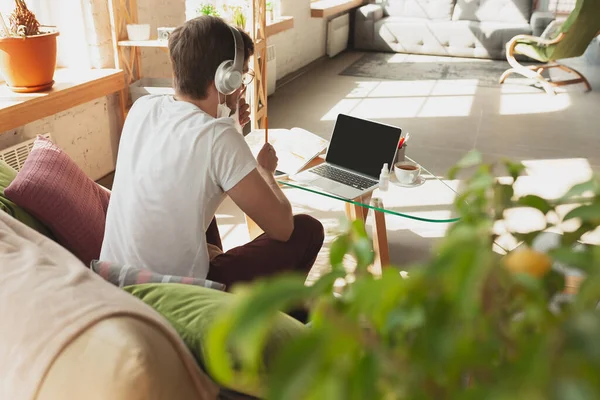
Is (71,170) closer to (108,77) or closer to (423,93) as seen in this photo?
(108,77)

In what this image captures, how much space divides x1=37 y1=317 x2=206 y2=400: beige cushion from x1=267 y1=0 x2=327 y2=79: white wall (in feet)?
17.8

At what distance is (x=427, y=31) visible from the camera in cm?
805

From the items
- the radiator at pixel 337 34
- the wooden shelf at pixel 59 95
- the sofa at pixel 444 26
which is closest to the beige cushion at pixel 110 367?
the wooden shelf at pixel 59 95

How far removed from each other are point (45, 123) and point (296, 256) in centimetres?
195

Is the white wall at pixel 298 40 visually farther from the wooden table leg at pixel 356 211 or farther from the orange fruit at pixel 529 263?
the orange fruit at pixel 529 263

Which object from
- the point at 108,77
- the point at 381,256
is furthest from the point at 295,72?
the point at 381,256

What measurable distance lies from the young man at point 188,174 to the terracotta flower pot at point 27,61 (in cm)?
141

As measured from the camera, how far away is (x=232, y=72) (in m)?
1.73

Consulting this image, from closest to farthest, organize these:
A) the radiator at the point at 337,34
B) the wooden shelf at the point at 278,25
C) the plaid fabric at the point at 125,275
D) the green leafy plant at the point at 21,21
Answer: the plaid fabric at the point at 125,275 → the green leafy plant at the point at 21,21 → the wooden shelf at the point at 278,25 → the radiator at the point at 337,34

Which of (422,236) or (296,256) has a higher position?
(296,256)

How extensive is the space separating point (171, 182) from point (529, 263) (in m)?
1.34

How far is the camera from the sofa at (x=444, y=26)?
7875 millimetres

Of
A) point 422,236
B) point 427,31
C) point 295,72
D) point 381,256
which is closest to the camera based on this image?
point 381,256

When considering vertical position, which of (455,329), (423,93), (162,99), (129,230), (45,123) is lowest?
(423,93)
